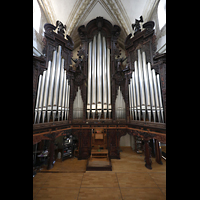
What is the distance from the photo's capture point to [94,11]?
6.88 metres

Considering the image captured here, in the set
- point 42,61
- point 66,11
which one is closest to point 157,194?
point 42,61

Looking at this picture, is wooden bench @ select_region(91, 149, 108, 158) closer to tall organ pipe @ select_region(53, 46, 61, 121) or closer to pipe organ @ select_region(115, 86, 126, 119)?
pipe organ @ select_region(115, 86, 126, 119)

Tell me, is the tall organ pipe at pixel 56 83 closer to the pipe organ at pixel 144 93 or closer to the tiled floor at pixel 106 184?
the tiled floor at pixel 106 184

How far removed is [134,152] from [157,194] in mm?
3346

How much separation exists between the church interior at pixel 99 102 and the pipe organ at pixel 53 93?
1.6 inches

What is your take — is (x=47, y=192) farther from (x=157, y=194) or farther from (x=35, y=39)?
(x=35, y=39)

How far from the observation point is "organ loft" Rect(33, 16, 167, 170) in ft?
15.3

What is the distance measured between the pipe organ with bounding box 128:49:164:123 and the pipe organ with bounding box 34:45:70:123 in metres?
3.57

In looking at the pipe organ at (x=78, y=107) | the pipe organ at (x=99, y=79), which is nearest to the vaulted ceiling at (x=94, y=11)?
the pipe organ at (x=99, y=79)

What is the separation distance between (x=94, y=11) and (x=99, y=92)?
530 centimetres

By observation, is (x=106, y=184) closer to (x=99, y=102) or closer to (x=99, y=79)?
(x=99, y=102)

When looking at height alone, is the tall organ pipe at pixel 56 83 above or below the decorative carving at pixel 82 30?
below

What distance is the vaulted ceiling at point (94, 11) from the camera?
590 cm

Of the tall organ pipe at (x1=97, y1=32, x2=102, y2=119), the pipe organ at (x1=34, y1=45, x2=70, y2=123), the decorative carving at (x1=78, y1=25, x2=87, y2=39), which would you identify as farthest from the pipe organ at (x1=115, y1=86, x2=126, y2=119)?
the decorative carving at (x1=78, y1=25, x2=87, y2=39)
